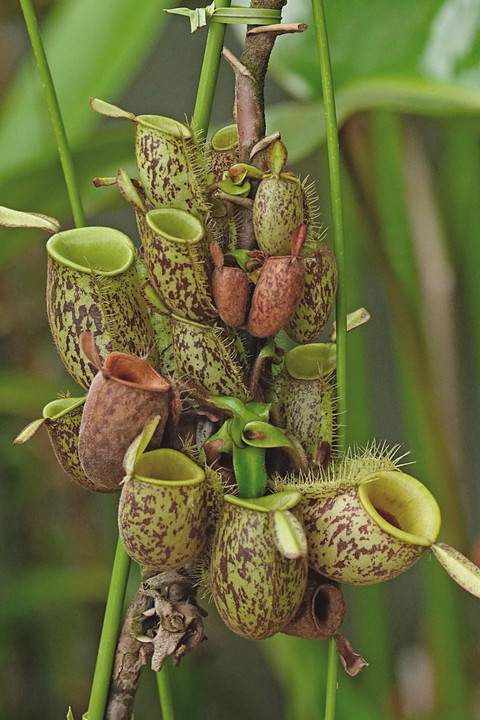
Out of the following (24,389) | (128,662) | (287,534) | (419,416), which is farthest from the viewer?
(24,389)

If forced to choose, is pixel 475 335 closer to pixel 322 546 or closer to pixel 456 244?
pixel 456 244

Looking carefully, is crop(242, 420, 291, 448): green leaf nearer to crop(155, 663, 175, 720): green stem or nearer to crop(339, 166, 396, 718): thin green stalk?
crop(155, 663, 175, 720): green stem

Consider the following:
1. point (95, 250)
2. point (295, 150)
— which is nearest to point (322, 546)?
point (95, 250)

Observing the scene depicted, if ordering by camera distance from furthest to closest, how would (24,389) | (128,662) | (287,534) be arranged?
(24,389) → (128,662) → (287,534)

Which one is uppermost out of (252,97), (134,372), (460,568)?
(252,97)

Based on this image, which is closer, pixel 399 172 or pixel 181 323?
pixel 181 323

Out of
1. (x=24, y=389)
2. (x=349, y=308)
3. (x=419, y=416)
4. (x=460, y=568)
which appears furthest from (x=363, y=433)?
(x=460, y=568)

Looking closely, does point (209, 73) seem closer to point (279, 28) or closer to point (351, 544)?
point (279, 28)

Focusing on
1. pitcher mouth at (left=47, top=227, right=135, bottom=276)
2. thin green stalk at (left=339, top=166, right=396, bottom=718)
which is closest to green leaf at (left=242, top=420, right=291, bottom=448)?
pitcher mouth at (left=47, top=227, right=135, bottom=276)
